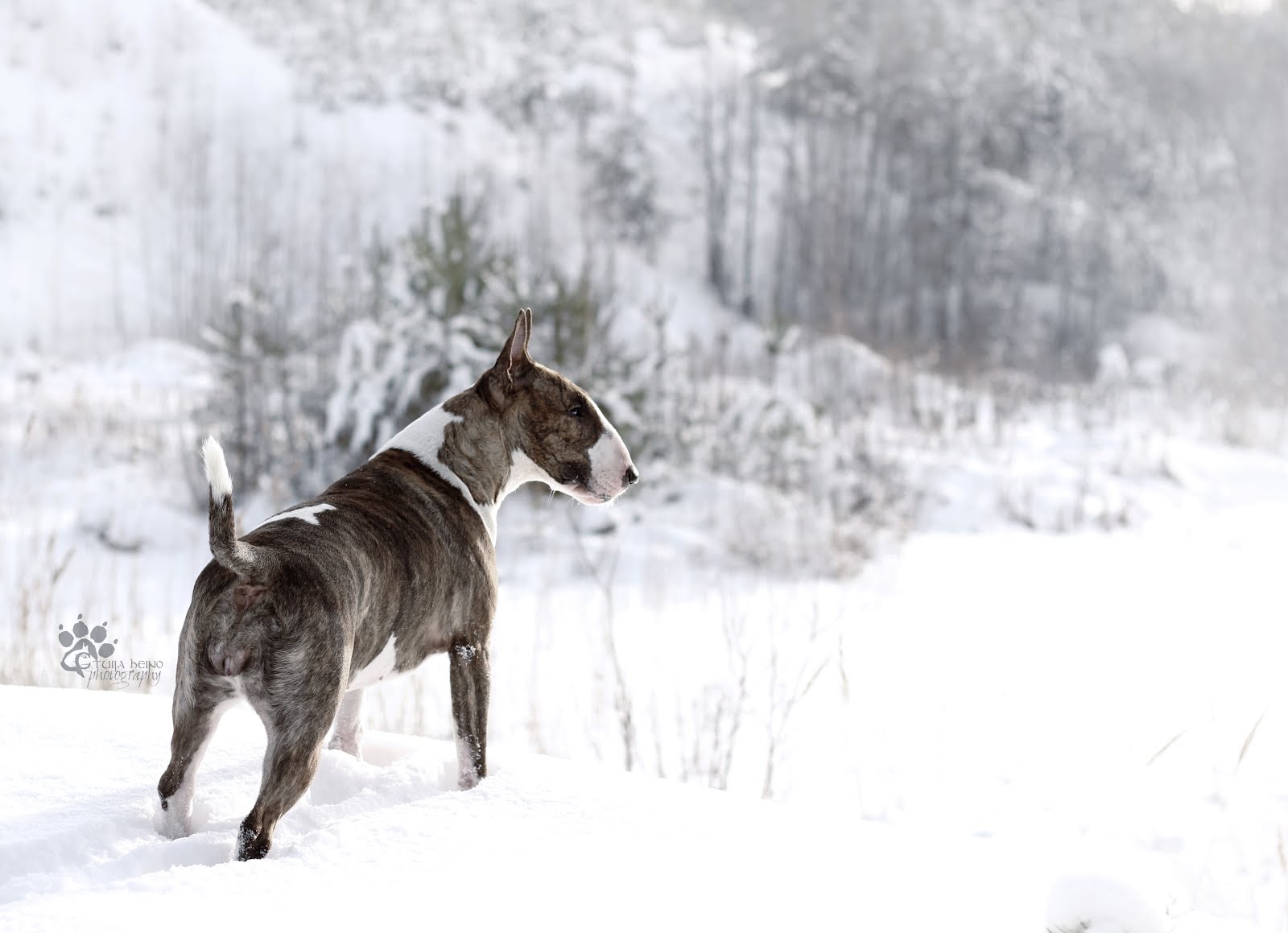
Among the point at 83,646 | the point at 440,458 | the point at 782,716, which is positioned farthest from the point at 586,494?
the point at 83,646

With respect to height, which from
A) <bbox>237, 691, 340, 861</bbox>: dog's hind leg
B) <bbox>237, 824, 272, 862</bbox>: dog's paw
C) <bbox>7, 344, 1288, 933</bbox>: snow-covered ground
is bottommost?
<bbox>7, 344, 1288, 933</bbox>: snow-covered ground

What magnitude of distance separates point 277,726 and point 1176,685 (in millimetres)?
4098

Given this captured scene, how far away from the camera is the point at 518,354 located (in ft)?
8.36

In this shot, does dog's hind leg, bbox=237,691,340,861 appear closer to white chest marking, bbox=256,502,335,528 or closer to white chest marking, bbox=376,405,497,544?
white chest marking, bbox=256,502,335,528

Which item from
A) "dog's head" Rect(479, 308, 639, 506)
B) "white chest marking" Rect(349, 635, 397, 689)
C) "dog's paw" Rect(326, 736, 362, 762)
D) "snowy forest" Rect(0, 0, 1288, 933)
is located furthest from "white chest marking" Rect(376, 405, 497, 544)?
"snowy forest" Rect(0, 0, 1288, 933)

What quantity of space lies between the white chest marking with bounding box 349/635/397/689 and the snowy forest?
47.3 inches

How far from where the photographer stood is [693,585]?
6.40m

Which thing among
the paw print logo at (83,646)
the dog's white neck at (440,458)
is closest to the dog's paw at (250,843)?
the dog's white neck at (440,458)

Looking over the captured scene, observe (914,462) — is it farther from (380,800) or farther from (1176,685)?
(380,800)

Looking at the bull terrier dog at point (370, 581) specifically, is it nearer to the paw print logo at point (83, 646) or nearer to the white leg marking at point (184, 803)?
the white leg marking at point (184, 803)

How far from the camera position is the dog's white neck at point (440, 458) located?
257 centimetres

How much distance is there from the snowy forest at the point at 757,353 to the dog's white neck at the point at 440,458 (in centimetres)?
98

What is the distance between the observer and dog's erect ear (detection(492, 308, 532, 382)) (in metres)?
2.53

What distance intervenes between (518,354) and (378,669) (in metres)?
0.78
